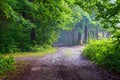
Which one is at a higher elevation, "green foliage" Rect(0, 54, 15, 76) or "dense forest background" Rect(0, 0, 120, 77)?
"dense forest background" Rect(0, 0, 120, 77)

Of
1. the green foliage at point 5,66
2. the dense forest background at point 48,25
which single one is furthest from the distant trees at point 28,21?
the green foliage at point 5,66

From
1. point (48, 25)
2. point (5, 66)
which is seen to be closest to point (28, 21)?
point (48, 25)

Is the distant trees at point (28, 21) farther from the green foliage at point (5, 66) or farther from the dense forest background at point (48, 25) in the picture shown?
the green foliage at point (5, 66)

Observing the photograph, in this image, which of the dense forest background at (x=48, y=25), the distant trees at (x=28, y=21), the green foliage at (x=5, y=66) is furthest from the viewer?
the distant trees at (x=28, y=21)

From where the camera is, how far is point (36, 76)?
13.1 meters

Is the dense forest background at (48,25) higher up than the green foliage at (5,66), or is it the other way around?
the dense forest background at (48,25)

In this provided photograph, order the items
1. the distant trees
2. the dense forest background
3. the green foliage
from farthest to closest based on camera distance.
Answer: the distant trees
the dense forest background
the green foliage

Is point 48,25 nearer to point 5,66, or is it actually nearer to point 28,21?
point 28,21

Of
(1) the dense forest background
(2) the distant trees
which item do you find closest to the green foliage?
(1) the dense forest background

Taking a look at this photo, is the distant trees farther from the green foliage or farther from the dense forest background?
the green foliage

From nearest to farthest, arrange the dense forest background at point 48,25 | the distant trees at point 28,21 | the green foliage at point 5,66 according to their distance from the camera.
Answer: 1. the green foliage at point 5,66
2. the dense forest background at point 48,25
3. the distant trees at point 28,21

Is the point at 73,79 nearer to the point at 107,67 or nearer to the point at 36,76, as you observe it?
the point at 36,76

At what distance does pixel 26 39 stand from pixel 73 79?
82.1 ft

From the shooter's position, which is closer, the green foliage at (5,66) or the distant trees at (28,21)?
the green foliage at (5,66)
